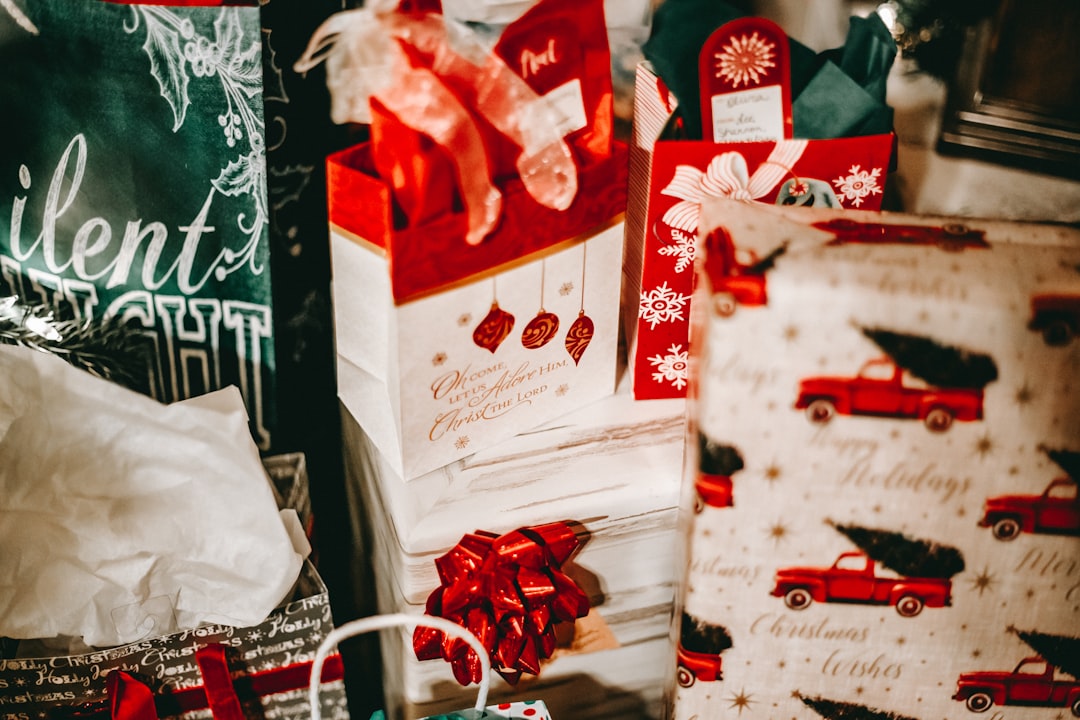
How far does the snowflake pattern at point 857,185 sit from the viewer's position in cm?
69

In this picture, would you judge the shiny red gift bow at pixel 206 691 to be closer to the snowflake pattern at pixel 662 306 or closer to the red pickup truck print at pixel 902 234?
the snowflake pattern at pixel 662 306

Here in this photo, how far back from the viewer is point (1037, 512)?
0.55 m

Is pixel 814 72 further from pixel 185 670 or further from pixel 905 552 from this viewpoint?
pixel 185 670

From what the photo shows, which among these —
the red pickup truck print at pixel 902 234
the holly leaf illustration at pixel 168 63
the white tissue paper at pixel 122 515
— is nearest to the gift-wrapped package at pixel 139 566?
the white tissue paper at pixel 122 515

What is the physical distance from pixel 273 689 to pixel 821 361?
53cm

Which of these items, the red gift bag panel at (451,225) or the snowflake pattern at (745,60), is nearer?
the red gift bag panel at (451,225)

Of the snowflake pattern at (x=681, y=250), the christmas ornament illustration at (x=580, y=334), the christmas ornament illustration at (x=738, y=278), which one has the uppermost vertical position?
the christmas ornament illustration at (x=738, y=278)

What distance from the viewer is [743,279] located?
515mm

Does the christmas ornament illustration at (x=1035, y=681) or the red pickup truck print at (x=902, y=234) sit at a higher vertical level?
the red pickup truck print at (x=902, y=234)

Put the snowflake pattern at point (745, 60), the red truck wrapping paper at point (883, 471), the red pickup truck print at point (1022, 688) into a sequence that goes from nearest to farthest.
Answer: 1. the red truck wrapping paper at point (883, 471)
2. the red pickup truck print at point (1022, 688)
3. the snowflake pattern at point (745, 60)

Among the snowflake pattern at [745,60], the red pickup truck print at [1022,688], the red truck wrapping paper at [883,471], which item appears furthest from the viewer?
the snowflake pattern at [745,60]

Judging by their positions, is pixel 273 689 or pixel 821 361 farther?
pixel 273 689

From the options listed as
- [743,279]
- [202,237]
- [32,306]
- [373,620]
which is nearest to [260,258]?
[202,237]

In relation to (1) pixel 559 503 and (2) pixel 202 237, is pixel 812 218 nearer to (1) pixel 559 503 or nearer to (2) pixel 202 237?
(1) pixel 559 503
